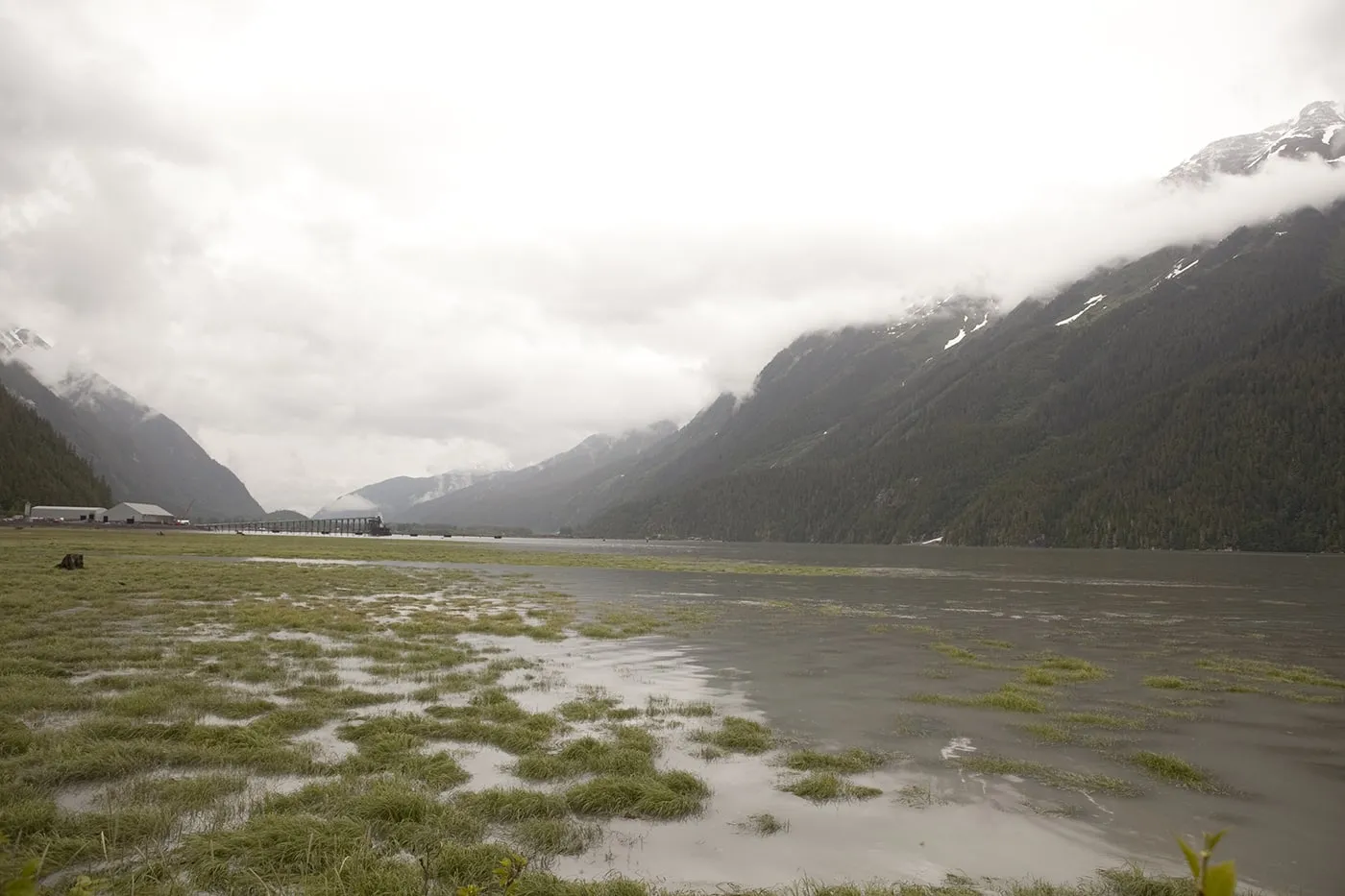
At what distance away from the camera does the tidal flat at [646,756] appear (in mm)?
10859

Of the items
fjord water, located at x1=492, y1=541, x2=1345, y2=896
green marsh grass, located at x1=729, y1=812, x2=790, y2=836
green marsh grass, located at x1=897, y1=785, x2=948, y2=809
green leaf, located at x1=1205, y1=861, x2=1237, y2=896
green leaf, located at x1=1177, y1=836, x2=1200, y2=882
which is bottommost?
fjord water, located at x1=492, y1=541, x2=1345, y2=896

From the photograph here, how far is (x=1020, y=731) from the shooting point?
19.2 metres

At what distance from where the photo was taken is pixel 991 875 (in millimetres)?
11047

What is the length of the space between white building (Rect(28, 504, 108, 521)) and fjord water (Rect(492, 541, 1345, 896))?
21492cm

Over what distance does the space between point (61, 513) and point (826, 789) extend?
241408 mm

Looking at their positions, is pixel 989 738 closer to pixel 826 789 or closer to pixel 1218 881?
pixel 826 789

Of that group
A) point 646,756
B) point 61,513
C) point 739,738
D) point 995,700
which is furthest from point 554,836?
point 61,513

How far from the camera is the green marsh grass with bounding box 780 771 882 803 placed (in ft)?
46.4

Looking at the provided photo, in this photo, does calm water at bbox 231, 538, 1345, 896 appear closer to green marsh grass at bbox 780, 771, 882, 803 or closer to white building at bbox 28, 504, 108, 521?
green marsh grass at bbox 780, 771, 882, 803

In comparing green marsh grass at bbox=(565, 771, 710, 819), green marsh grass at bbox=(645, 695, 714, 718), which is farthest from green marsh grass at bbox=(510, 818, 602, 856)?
green marsh grass at bbox=(645, 695, 714, 718)

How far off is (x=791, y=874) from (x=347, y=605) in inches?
1542

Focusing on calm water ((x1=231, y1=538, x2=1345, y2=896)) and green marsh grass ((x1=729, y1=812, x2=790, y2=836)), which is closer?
calm water ((x1=231, y1=538, x2=1345, y2=896))

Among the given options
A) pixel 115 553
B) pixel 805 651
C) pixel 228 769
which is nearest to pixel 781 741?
pixel 228 769

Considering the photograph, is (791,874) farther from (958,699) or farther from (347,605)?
(347,605)
